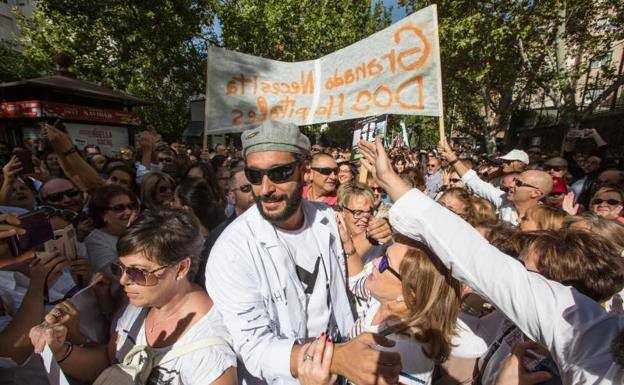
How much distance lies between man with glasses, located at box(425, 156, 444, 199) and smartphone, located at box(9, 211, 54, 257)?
605cm

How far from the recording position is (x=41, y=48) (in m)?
14.7

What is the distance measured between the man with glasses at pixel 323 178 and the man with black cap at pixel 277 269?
215 centimetres

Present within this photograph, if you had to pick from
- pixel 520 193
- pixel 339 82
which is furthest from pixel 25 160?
pixel 520 193

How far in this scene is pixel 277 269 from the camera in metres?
1.72

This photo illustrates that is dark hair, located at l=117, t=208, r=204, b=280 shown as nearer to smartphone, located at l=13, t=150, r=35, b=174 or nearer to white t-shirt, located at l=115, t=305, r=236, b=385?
white t-shirt, located at l=115, t=305, r=236, b=385

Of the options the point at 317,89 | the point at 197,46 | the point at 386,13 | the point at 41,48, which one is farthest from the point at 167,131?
the point at 386,13

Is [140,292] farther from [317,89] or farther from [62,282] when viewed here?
[317,89]

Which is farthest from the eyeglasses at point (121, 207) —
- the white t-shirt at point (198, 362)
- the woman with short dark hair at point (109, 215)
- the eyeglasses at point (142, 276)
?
the white t-shirt at point (198, 362)

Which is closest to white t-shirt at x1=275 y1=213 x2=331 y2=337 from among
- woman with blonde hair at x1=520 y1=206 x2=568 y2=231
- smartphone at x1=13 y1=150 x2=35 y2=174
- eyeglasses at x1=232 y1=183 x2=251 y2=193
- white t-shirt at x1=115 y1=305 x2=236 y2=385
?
white t-shirt at x1=115 y1=305 x2=236 y2=385

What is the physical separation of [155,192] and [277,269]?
2546 millimetres

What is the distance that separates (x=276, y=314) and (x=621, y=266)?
1.66 meters

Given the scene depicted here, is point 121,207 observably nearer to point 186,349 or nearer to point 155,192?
point 155,192

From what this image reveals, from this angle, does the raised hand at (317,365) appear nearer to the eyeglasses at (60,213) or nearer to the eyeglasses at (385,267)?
the eyeglasses at (385,267)

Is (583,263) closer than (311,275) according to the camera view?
Yes
